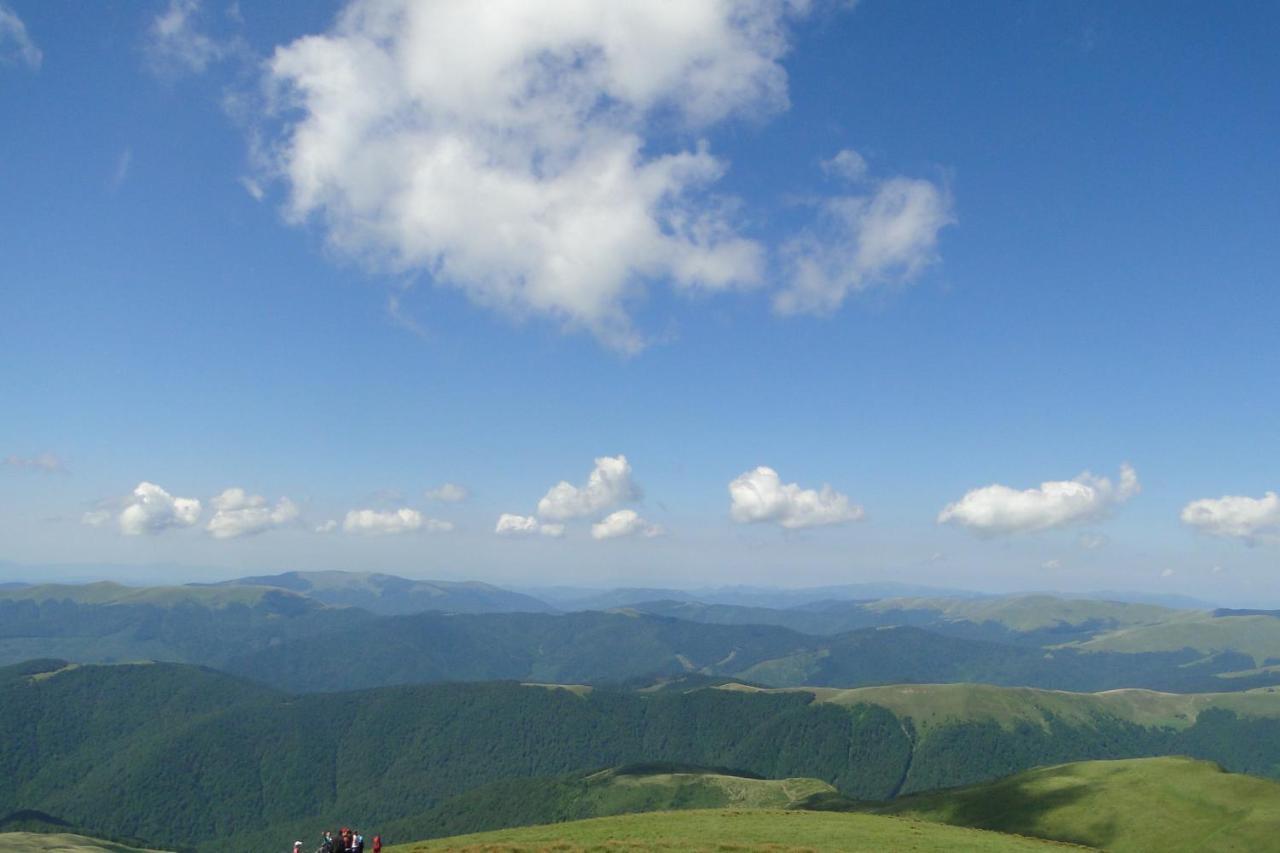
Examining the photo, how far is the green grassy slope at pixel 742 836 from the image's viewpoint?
5562 centimetres

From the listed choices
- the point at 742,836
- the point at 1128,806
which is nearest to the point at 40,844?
the point at 742,836

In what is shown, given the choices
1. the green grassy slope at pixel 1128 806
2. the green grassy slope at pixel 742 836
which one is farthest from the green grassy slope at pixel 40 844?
the green grassy slope at pixel 1128 806

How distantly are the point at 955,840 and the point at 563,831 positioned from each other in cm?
3636

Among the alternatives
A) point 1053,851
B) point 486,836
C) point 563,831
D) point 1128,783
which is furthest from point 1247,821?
point 486,836

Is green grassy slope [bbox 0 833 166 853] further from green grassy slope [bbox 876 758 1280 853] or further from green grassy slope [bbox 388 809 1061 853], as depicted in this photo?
green grassy slope [bbox 876 758 1280 853]

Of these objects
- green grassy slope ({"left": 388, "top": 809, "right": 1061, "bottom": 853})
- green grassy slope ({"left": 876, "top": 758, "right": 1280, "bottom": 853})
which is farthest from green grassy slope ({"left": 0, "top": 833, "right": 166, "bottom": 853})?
green grassy slope ({"left": 876, "top": 758, "right": 1280, "bottom": 853})

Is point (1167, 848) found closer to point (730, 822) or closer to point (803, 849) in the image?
point (730, 822)

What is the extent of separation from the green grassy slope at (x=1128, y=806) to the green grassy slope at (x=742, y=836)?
4322 cm

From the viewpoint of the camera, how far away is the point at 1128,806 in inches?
4437

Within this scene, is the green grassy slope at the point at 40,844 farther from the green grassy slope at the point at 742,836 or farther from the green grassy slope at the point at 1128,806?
the green grassy slope at the point at 1128,806

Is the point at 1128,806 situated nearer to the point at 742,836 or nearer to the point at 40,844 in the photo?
the point at 742,836

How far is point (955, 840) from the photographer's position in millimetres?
65125

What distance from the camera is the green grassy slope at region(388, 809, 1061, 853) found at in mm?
55625

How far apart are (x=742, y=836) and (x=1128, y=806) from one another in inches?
3413
